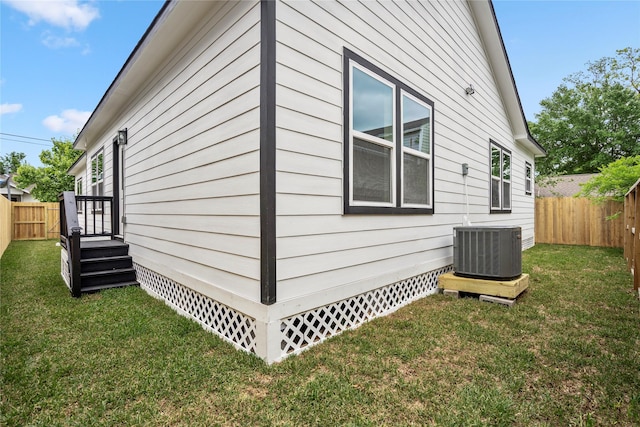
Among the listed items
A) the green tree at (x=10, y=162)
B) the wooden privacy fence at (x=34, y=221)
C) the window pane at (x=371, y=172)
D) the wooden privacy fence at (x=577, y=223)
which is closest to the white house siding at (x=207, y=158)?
the window pane at (x=371, y=172)

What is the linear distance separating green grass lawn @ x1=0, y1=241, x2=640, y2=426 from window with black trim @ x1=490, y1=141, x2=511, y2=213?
363 centimetres

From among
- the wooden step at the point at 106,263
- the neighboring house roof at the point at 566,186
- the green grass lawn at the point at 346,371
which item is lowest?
the green grass lawn at the point at 346,371

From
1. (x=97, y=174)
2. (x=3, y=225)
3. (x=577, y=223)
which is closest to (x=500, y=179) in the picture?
(x=577, y=223)

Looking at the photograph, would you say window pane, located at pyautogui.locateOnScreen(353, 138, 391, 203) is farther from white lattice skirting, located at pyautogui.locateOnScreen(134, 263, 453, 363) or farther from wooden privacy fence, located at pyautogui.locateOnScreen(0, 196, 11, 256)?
wooden privacy fence, located at pyautogui.locateOnScreen(0, 196, 11, 256)

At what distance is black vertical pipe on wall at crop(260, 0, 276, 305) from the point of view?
2.49 m

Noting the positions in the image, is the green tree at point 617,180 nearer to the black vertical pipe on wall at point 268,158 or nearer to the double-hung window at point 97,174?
the black vertical pipe on wall at point 268,158

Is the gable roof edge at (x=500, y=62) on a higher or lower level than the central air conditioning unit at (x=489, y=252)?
higher

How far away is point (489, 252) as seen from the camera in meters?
4.22

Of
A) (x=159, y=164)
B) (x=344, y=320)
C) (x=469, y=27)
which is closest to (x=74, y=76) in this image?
(x=159, y=164)

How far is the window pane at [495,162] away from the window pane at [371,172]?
4456mm

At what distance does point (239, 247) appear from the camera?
111 inches

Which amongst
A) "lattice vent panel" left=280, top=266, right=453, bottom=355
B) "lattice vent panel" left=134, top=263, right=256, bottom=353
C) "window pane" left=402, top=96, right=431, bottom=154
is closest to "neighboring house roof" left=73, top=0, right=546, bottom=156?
"window pane" left=402, top=96, right=431, bottom=154

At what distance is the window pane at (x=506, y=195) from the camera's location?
7809 mm

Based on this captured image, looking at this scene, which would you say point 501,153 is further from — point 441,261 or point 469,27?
point 441,261
